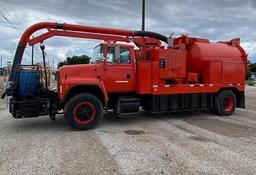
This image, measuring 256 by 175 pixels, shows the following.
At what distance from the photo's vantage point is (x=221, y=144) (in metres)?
7.52

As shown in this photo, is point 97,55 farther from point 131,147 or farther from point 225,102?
point 225,102

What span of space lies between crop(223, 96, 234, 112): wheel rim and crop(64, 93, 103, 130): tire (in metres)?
5.74

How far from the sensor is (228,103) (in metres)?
12.9

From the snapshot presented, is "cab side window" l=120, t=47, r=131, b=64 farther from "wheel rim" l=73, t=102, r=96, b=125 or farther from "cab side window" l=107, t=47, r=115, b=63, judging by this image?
"wheel rim" l=73, t=102, r=96, b=125

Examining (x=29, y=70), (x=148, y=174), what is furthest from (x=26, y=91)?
(x=148, y=174)

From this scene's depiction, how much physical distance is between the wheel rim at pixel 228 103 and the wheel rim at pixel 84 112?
19.5 ft

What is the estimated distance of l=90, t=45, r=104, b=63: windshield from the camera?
33.7 ft

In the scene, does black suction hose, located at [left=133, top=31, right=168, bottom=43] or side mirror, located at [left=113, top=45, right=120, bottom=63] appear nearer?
side mirror, located at [left=113, top=45, right=120, bottom=63]

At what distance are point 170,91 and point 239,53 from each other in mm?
3907

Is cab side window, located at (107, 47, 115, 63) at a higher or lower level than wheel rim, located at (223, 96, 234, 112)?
higher

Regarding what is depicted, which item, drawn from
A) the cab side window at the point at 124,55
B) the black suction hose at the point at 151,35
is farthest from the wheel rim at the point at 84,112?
the black suction hose at the point at 151,35

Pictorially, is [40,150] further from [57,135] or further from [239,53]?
[239,53]

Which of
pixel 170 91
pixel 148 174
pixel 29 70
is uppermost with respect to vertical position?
pixel 29 70

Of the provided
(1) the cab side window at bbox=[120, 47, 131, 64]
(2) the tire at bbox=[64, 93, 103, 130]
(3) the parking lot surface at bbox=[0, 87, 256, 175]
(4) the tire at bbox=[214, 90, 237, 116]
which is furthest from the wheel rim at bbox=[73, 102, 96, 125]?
(4) the tire at bbox=[214, 90, 237, 116]
